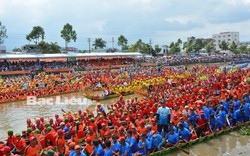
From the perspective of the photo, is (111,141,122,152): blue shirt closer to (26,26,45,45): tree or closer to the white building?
(26,26,45,45): tree

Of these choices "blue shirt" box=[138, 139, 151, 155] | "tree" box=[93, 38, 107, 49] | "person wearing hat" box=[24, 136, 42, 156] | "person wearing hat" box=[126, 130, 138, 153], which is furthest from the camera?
"tree" box=[93, 38, 107, 49]

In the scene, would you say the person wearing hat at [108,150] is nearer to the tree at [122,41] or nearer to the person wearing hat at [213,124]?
the person wearing hat at [213,124]

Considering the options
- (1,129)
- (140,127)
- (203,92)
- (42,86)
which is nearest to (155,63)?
(42,86)

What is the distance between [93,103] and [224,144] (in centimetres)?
1112

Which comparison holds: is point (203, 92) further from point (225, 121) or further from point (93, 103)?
point (93, 103)

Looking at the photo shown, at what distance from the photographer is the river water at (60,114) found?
8.96m

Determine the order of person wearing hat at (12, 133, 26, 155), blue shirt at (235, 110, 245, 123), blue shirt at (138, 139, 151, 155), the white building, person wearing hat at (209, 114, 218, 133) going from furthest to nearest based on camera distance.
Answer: the white building < blue shirt at (235, 110, 245, 123) < person wearing hat at (209, 114, 218, 133) < person wearing hat at (12, 133, 26, 155) < blue shirt at (138, 139, 151, 155)

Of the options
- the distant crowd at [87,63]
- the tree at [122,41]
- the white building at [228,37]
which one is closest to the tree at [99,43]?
the tree at [122,41]

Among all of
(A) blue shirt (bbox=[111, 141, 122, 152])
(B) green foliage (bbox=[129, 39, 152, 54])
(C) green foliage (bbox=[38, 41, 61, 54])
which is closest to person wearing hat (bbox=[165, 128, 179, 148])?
(A) blue shirt (bbox=[111, 141, 122, 152])

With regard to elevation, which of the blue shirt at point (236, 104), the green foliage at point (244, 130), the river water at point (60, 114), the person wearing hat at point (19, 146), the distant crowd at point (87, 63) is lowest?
the river water at point (60, 114)

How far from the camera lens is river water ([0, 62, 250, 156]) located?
29.4ft

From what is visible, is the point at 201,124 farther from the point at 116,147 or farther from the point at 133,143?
the point at 116,147

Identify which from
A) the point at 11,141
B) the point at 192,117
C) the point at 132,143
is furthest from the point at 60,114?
the point at 132,143

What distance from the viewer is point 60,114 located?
1600 cm
